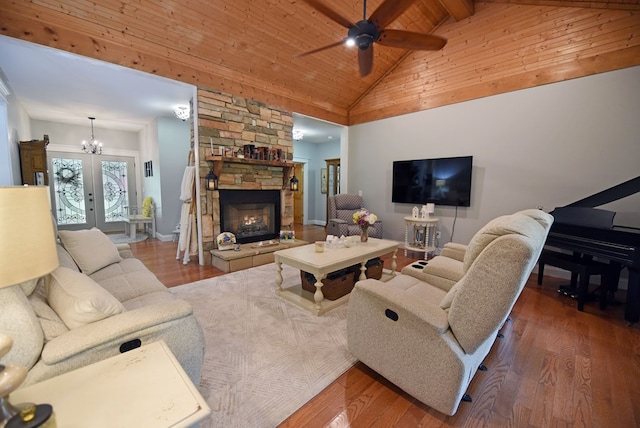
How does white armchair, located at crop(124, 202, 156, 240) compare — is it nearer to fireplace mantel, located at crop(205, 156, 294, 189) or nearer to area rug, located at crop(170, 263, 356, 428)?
fireplace mantel, located at crop(205, 156, 294, 189)

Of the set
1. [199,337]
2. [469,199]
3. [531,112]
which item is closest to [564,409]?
[199,337]

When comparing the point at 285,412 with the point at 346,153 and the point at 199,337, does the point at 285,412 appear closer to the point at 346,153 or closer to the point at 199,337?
the point at 199,337

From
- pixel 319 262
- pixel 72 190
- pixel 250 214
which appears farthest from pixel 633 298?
pixel 72 190

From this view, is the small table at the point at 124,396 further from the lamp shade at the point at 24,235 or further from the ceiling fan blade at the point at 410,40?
the ceiling fan blade at the point at 410,40

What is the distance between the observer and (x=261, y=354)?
195 cm

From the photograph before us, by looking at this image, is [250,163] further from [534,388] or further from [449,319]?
[534,388]

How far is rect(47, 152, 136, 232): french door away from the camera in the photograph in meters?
6.23

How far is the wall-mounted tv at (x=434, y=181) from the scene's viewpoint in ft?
14.3

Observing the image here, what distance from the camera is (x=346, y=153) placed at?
6.07 meters

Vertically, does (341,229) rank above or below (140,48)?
below

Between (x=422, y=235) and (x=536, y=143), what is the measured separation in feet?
7.29

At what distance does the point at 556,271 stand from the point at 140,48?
20.7ft

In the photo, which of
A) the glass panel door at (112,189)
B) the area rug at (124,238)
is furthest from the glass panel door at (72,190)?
the area rug at (124,238)

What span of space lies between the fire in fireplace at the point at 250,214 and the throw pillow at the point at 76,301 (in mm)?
3000
